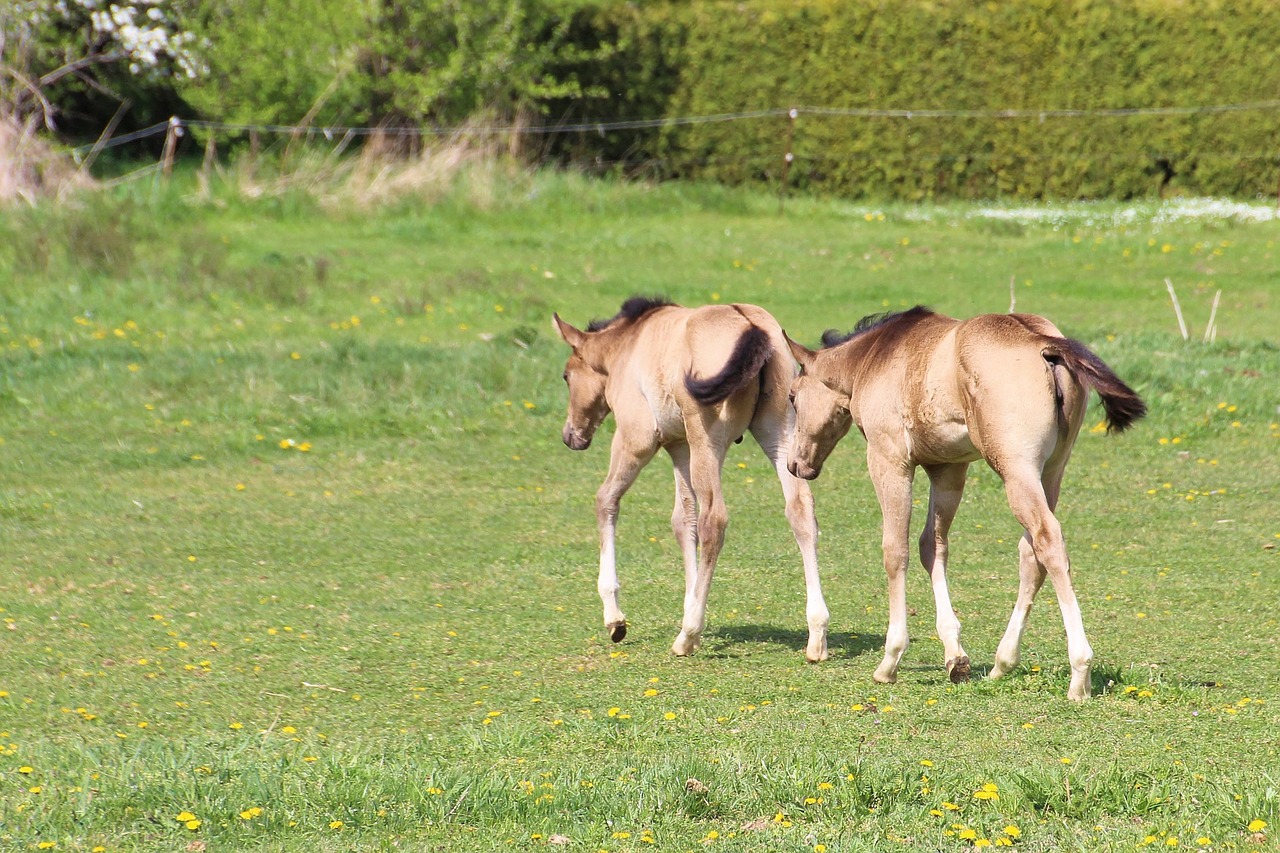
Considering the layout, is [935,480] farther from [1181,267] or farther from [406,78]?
[406,78]

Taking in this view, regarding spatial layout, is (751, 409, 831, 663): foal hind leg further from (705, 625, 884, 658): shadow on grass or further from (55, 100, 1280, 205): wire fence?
(55, 100, 1280, 205): wire fence

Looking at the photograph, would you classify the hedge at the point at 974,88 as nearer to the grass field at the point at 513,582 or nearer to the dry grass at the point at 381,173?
the dry grass at the point at 381,173

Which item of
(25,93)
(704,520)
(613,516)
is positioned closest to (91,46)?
(25,93)

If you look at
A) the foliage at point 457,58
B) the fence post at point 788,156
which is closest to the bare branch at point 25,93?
the foliage at point 457,58

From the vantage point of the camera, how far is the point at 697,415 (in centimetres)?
770

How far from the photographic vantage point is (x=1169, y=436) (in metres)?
13.8

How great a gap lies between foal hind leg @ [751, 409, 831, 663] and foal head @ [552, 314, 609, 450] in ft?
3.75

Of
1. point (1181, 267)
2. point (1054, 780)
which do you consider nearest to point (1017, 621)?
point (1054, 780)

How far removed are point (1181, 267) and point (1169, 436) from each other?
9022 mm

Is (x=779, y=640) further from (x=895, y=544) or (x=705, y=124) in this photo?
(x=705, y=124)

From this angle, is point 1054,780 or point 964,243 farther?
point 964,243

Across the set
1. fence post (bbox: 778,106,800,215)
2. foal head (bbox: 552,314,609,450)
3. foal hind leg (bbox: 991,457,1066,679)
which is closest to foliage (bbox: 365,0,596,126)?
fence post (bbox: 778,106,800,215)

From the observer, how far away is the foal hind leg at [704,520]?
7680 mm

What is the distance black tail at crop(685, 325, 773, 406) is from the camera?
24.2 feet
